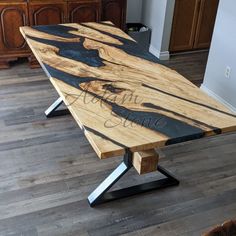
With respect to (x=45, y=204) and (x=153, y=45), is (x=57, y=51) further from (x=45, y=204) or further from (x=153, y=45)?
(x=153, y=45)

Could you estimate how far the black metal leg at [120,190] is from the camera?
224 centimetres

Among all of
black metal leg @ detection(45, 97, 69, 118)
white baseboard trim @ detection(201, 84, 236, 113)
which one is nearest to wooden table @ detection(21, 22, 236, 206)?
black metal leg @ detection(45, 97, 69, 118)

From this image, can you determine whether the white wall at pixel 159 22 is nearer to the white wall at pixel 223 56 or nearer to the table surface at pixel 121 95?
the white wall at pixel 223 56

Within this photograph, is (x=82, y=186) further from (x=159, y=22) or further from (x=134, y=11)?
(x=134, y=11)

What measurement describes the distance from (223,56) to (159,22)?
1.13 metres

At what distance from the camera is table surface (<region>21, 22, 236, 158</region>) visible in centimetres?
178

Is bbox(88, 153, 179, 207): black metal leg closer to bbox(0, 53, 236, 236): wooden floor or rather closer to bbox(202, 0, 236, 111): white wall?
bbox(0, 53, 236, 236): wooden floor

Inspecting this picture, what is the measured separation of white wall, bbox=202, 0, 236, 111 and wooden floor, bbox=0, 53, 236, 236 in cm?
49

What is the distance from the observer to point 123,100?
6.73 ft

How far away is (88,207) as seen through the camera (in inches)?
87.4

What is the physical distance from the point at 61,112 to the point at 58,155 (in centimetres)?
58

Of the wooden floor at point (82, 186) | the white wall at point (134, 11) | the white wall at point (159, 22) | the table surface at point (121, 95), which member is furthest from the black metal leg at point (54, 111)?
the white wall at point (134, 11)

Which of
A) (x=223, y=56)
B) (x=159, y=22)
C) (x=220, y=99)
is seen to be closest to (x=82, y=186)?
(x=220, y=99)

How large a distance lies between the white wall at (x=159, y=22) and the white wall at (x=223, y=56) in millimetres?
811
